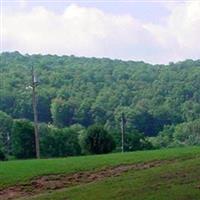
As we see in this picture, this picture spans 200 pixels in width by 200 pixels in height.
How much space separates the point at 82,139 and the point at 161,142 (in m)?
33.2

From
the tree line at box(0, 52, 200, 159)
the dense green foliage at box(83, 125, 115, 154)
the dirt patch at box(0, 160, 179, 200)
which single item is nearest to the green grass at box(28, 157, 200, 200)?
the dirt patch at box(0, 160, 179, 200)

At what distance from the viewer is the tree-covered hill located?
9144 centimetres

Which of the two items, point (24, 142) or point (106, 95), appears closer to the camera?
point (24, 142)

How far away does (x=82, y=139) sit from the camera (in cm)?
5019

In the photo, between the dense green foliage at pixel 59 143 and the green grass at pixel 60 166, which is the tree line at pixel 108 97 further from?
the green grass at pixel 60 166

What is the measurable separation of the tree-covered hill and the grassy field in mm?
54844

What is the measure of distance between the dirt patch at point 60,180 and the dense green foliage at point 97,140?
1893cm

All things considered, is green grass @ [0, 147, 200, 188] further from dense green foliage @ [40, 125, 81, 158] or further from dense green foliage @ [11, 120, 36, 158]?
dense green foliage @ [40, 125, 81, 158]

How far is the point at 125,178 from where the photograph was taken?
79.5ft

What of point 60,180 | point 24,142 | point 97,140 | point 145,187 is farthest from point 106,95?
point 145,187

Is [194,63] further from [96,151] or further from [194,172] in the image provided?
[194,172]

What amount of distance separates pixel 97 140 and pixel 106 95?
50.9 m

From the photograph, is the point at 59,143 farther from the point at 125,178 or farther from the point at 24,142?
the point at 125,178

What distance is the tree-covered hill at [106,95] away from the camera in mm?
91438
